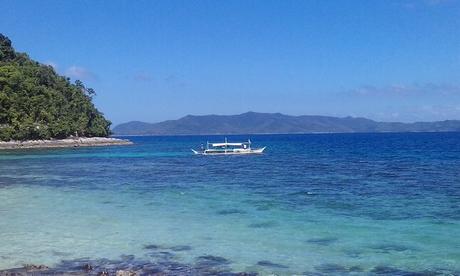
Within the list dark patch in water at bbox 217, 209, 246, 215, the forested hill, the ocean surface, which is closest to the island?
the forested hill

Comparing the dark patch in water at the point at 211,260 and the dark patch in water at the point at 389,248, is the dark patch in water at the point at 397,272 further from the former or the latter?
the dark patch in water at the point at 211,260

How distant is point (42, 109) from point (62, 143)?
963cm

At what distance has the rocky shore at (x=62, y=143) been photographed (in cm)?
10581

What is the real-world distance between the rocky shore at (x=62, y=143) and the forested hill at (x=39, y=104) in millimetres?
1749

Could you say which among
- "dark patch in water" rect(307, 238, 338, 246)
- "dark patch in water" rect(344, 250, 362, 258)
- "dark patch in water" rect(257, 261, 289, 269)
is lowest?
"dark patch in water" rect(344, 250, 362, 258)

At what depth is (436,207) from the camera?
23297 mm

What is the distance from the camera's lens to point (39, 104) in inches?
4744

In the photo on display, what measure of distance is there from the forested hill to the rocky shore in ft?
5.74

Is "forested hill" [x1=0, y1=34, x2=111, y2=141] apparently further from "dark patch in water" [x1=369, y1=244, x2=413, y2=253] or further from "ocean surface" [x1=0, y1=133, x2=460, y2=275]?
"dark patch in water" [x1=369, y1=244, x2=413, y2=253]

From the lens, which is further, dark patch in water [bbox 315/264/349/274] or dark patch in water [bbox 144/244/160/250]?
dark patch in water [bbox 144/244/160/250]

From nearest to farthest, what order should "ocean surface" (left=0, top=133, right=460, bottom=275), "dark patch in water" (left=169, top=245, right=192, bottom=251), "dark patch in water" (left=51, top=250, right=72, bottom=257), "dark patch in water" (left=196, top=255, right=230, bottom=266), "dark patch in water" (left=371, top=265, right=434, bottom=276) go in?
1. "dark patch in water" (left=371, top=265, right=434, bottom=276)
2. "dark patch in water" (left=196, top=255, right=230, bottom=266)
3. "ocean surface" (left=0, top=133, right=460, bottom=275)
4. "dark patch in water" (left=51, top=250, right=72, bottom=257)
5. "dark patch in water" (left=169, top=245, right=192, bottom=251)

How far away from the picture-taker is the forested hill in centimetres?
11050

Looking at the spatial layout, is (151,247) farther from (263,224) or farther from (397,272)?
(397,272)

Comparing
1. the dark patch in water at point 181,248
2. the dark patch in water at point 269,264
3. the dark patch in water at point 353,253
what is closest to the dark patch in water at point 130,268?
the dark patch in water at point 269,264
